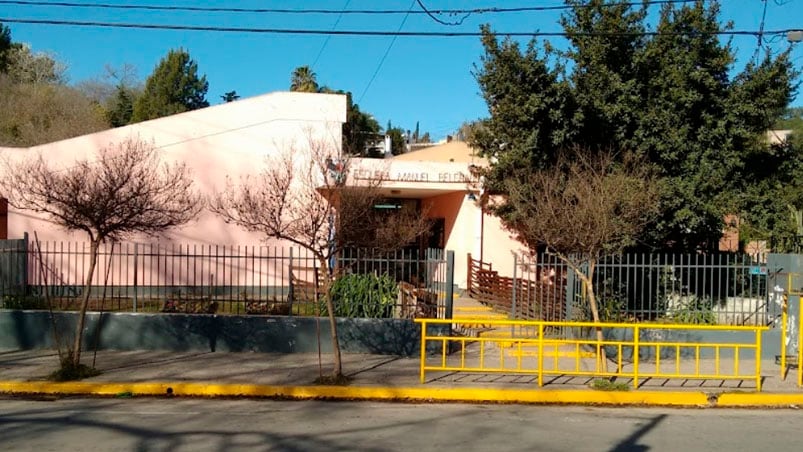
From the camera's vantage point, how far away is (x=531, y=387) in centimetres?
1015

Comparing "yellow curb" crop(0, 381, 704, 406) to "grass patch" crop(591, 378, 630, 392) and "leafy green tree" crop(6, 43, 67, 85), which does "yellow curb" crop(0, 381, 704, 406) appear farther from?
"leafy green tree" crop(6, 43, 67, 85)

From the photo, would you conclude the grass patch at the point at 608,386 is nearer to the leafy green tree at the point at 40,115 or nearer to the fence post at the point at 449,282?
the fence post at the point at 449,282

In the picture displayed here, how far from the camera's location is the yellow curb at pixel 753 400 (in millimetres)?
9781

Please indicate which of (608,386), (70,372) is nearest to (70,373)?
(70,372)

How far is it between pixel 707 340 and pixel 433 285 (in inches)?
206

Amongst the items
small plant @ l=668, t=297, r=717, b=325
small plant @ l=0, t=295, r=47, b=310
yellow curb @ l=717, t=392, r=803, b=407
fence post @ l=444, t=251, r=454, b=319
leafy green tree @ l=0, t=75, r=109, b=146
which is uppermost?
leafy green tree @ l=0, t=75, r=109, b=146

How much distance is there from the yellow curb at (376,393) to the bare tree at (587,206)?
115cm

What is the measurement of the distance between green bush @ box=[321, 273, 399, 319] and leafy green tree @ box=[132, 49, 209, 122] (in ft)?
112

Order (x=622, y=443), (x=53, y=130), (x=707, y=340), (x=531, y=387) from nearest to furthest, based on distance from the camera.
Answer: (x=622, y=443)
(x=531, y=387)
(x=707, y=340)
(x=53, y=130)

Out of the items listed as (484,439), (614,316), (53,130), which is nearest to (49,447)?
(484,439)

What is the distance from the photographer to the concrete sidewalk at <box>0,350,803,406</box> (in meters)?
9.84

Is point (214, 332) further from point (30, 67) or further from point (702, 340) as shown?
point (30, 67)

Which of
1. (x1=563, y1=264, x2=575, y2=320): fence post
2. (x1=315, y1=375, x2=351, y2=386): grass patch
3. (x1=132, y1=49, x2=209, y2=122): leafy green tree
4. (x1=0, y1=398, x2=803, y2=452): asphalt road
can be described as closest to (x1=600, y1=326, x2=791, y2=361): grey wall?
(x1=563, y1=264, x2=575, y2=320): fence post

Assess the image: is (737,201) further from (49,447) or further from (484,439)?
(49,447)
